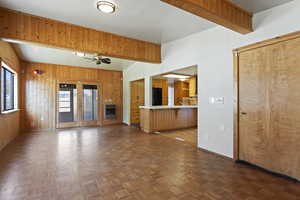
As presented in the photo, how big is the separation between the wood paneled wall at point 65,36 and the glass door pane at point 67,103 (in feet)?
12.5

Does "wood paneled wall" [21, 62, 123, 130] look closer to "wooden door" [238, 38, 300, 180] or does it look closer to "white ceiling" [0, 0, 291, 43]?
"white ceiling" [0, 0, 291, 43]

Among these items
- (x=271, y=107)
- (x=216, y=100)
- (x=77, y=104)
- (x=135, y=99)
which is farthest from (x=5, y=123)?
(x=271, y=107)

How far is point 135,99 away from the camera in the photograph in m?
7.67

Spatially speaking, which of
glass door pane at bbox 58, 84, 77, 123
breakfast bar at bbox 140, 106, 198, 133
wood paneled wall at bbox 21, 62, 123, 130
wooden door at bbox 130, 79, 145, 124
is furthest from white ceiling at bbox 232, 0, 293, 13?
glass door pane at bbox 58, 84, 77, 123

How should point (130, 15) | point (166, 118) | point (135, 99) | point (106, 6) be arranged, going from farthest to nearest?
point (135, 99) < point (166, 118) < point (130, 15) < point (106, 6)

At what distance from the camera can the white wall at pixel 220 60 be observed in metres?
2.47

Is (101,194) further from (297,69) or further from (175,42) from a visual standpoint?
(175,42)

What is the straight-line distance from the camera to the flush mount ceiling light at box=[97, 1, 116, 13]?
264cm

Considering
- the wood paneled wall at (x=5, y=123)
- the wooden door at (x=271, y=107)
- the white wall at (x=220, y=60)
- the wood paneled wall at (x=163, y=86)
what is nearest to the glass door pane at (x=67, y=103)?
the wood paneled wall at (x=5, y=123)

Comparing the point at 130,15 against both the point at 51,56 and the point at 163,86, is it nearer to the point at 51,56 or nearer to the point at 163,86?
the point at 51,56

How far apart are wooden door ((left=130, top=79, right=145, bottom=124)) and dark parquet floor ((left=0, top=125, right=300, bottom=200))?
12.6 feet

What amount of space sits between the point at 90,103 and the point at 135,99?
2120 millimetres

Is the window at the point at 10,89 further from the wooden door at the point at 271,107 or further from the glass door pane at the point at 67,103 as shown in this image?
the wooden door at the point at 271,107

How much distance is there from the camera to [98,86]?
7.41 metres
